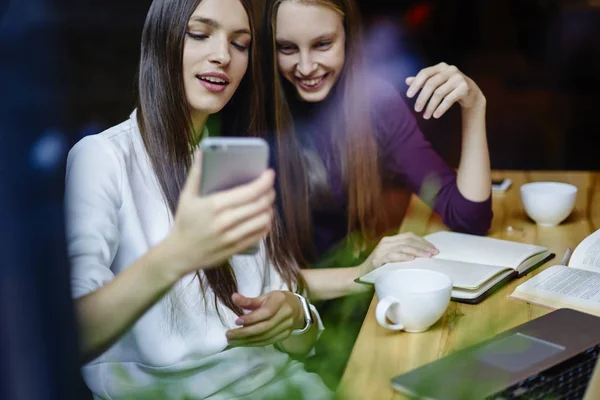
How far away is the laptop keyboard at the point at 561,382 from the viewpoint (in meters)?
0.66

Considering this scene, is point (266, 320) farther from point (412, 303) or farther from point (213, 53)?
point (213, 53)

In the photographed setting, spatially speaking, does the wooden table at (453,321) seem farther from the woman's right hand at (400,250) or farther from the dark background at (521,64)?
the dark background at (521,64)

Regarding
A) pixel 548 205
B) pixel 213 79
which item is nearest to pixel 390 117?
pixel 548 205

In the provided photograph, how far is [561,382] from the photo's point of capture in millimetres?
703

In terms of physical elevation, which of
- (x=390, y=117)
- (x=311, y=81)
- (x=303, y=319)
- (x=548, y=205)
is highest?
(x=311, y=81)

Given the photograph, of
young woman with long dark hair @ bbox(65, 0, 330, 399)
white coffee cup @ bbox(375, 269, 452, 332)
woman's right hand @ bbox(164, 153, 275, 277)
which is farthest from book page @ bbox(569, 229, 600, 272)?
woman's right hand @ bbox(164, 153, 275, 277)

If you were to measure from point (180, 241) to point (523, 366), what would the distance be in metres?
0.39

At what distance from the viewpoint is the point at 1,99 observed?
47 centimetres

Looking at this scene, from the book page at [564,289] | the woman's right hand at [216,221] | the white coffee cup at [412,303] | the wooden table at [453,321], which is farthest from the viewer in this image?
the book page at [564,289]

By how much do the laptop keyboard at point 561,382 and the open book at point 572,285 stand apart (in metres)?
0.18

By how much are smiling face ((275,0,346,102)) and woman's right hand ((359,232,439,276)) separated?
1.12ft

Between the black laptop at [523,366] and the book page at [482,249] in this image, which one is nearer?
the black laptop at [523,366]

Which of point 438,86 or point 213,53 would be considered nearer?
point 213,53

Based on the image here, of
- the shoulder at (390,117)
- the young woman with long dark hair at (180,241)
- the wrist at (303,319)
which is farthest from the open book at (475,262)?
the shoulder at (390,117)
